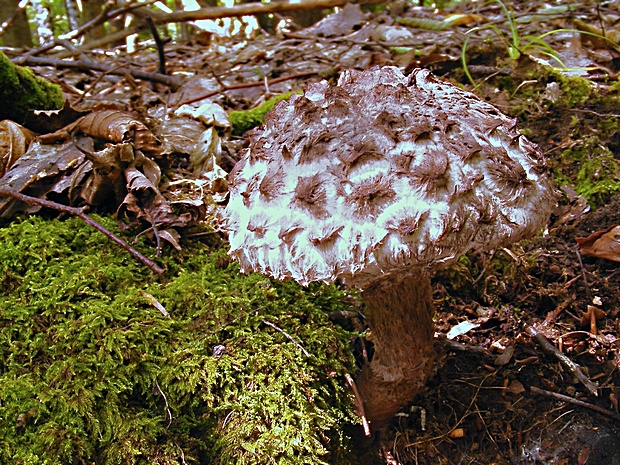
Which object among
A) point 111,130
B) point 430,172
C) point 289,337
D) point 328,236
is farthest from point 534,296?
point 111,130

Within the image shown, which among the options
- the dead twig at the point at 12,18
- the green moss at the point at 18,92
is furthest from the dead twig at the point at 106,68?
the dead twig at the point at 12,18

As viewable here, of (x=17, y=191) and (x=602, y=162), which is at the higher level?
(x=17, y=191)

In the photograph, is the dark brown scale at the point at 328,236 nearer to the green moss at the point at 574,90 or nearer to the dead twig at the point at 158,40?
the green moss at the point at 574,90

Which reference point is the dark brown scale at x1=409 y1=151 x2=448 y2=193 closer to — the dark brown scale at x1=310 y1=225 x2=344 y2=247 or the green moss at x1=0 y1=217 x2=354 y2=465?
the dark brown scale at x1=310 y1=225 x2=344 y2=247

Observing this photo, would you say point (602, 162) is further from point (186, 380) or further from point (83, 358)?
point (83, 358)

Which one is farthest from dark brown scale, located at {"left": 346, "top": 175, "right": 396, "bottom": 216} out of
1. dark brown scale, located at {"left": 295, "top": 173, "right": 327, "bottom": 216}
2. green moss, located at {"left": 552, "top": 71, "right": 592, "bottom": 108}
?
green moss, located at {"left": 552, "top": 71, "right": 592, "bottom": 108}

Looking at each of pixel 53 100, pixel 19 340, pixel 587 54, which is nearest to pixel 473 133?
pixel 19 340
